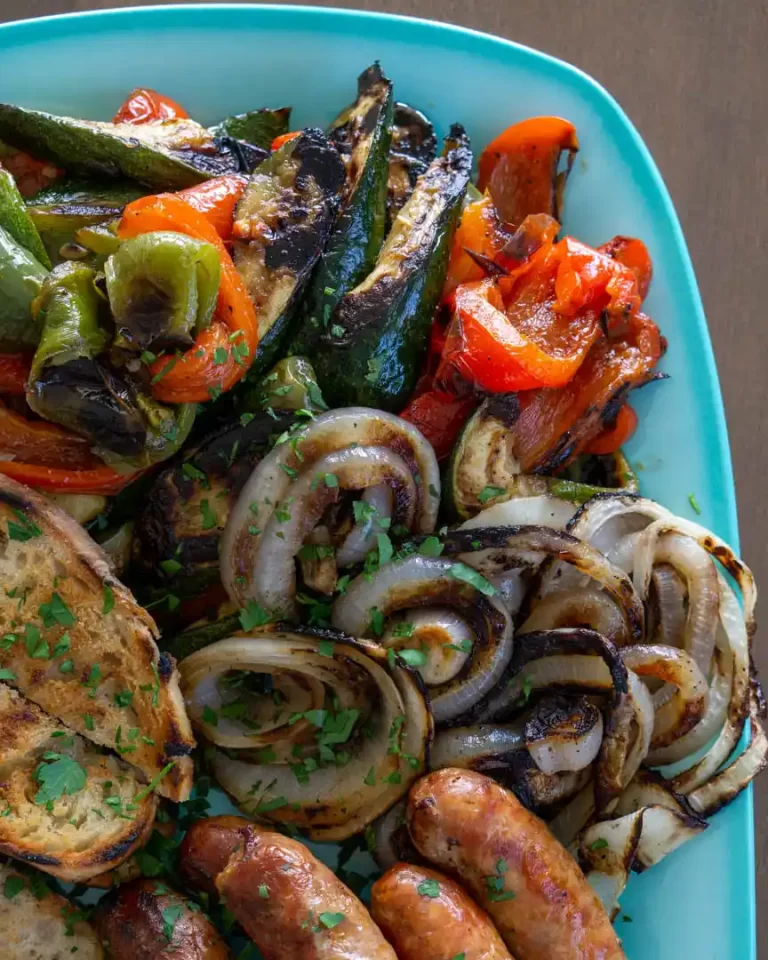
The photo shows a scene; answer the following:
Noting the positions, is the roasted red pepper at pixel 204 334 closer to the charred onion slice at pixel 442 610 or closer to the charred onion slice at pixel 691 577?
the charred onion slice at pixel 442 610

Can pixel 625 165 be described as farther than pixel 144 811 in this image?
Yes

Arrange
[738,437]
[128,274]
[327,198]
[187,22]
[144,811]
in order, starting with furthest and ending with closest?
[738,437]
[187,22]
[327,198]
[144,811]
[128,274]

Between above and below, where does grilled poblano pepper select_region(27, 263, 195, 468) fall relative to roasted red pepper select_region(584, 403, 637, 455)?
below

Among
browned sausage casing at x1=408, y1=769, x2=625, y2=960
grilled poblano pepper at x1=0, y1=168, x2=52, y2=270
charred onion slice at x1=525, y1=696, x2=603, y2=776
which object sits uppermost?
grilled poblano pepper at x1=0, y1=168, x2=52, y2=270

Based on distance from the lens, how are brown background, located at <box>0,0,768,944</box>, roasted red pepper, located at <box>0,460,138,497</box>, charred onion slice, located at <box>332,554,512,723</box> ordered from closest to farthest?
roasted red pepper, located at <box>0,460,138,497</box> < charred onion slice, located at <box>332,554,512,723</box> < brown background, located at <box>0,0,768,944</box>

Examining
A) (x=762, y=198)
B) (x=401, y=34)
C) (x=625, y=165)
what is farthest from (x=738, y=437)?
(x=401, y=34)

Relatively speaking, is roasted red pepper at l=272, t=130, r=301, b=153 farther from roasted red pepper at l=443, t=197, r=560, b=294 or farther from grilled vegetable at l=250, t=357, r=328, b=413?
grilled vegetable at l=250, t=357, r=328, b=413

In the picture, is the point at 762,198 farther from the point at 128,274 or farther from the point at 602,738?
the point at 128,274

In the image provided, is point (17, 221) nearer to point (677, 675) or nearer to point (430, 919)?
point (430, 919)

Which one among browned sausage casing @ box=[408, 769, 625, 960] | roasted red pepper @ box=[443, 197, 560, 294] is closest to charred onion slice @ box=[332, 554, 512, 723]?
browned sausage casing @ box=[408, 769, 625, 960]
